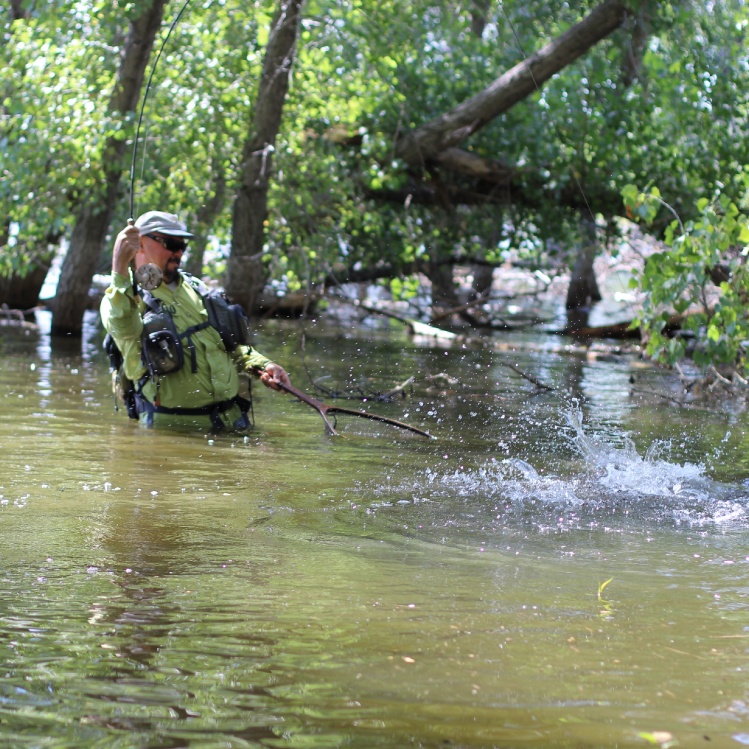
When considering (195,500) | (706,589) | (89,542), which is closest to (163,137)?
(195,500)

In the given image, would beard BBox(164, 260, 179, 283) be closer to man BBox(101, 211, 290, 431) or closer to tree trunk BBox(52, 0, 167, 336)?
man BBox(101, 211, 290, 431)

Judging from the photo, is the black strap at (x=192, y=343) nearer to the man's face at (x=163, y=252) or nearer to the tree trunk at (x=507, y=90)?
the man's face at (x=163, y=252)

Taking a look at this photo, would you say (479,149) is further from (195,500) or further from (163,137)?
(195,500)

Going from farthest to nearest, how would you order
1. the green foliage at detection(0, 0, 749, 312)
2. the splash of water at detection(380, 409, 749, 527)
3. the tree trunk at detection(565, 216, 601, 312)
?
Result: the tree trunk at detection(565, 216, 601, 312) < the green foliage at detection(0, 0, 749, 312) < the splash of water at detection(380, 409, 749, 527)

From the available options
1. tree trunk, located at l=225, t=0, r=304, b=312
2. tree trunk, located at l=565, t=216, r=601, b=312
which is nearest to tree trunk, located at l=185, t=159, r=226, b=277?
tree trunk, located at l=225, t=0, r=304, b=312

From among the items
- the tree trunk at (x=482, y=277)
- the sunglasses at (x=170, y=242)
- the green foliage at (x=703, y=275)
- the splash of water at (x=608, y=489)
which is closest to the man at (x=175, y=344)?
the sunglasses at (x=170, y=242)

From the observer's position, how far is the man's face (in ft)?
25.3

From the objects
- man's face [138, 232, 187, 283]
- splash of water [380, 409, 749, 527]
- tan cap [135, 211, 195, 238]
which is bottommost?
splash of water [380, 409, 749, 527]

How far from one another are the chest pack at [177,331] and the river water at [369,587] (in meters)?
0.54

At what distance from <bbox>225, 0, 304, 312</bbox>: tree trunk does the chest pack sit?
20.9 ft

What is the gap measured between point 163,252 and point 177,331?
1.88 feet

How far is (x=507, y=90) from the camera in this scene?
51.0 feet

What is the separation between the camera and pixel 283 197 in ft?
48.3

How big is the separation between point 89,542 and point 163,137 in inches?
353
